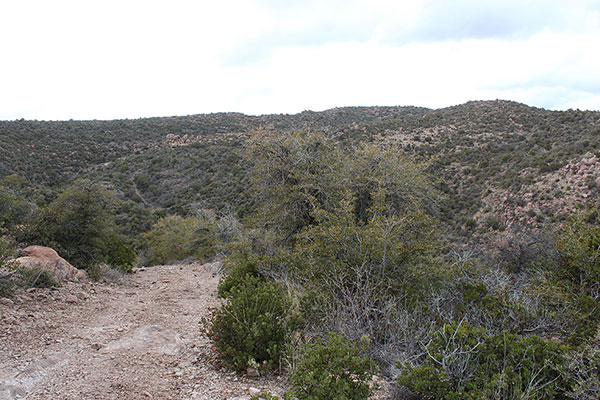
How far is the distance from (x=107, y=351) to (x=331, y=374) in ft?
10.5

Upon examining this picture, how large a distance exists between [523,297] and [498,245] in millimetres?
7432

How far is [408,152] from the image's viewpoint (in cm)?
2675

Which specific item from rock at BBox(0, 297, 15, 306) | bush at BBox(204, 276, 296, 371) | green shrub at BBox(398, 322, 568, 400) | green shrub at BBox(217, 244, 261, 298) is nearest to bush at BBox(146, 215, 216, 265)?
green shrub at BBox(217, 244, 261, 298)

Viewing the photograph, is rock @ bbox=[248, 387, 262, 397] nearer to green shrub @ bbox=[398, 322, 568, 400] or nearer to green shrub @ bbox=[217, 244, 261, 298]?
green shrub @ bbox=[398, 322, 568, 400]

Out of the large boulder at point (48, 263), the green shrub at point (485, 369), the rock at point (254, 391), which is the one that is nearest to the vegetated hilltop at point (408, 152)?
the large boulder at point (48, 263)

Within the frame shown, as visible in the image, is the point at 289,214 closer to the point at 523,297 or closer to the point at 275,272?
the point at 275,272

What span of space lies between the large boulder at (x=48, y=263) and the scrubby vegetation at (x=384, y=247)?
3.01 ft

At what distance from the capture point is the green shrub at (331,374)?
3143 millimetres

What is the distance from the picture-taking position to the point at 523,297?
5273 millimetres

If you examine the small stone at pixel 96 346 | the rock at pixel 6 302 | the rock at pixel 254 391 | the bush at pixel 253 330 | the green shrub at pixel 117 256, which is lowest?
the green shrub at pixel 117 256

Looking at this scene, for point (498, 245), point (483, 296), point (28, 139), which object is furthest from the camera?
point (28, 139)

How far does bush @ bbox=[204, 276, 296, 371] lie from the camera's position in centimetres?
448

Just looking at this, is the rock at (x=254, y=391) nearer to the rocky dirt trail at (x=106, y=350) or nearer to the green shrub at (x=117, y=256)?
the rocky dirt trail at (x=106, y=350)

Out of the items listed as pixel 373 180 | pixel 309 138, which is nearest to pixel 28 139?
pixel 309 138
